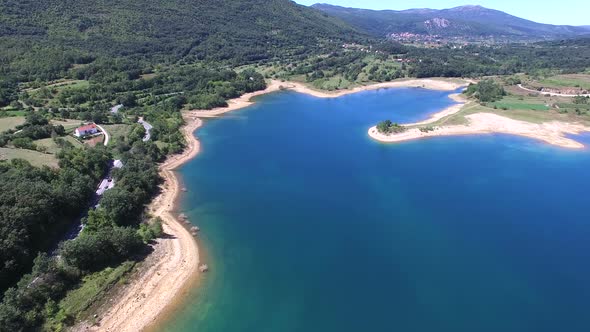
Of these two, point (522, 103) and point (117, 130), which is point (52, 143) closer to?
point (117, 130)

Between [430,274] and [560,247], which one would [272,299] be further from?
[560,247]

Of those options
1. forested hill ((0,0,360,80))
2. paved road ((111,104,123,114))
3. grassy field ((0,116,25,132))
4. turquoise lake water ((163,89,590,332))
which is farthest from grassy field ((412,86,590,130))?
forested hill ((0,0,360,80))

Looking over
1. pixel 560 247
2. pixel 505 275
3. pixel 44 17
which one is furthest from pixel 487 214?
pixel 44 17

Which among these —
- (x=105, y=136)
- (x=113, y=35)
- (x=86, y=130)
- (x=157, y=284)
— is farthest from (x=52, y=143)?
(x=113, y=35)

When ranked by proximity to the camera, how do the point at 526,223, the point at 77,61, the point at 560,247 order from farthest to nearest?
1. the point at 77,61
2. the point at 526,223
3. the point at 560,247

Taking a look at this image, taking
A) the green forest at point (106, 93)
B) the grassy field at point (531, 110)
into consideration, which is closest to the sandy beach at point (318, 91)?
the green forest at point (106, 93)
